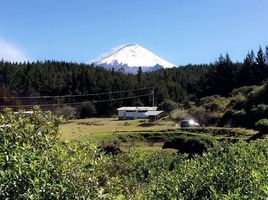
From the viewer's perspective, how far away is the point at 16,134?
7.69 m

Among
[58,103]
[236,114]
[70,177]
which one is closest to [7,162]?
[70,177]

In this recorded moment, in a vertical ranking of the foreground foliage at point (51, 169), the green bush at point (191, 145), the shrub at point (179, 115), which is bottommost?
the green bush at point (191, 145)

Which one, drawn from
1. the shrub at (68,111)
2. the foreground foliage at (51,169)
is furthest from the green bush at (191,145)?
the shrub at (68,111)

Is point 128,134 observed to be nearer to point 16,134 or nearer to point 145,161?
point 145,161

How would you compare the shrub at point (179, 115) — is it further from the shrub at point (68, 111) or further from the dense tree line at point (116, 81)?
the shrub at point (68, 111)

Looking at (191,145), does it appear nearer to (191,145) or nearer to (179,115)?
(191,145)

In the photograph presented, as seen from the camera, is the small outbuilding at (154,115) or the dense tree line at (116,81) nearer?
the small outbuilding at (154,115)

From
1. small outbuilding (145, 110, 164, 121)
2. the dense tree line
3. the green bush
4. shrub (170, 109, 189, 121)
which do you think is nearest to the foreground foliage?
the green bush

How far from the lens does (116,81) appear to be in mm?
122812

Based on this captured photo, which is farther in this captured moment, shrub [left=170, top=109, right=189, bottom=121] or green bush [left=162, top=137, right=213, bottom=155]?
shrub [left=170, top=109, right=189, bottom=121]

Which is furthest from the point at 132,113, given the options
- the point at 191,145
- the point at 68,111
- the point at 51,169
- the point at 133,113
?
the point at 51,169

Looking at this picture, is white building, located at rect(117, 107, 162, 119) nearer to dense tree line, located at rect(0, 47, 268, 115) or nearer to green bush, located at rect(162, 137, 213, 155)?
dense tree line, located at rect(0, 47, 268, 115)

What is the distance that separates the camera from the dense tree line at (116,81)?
101438 millimetres

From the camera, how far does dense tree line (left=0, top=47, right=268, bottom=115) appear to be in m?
101
